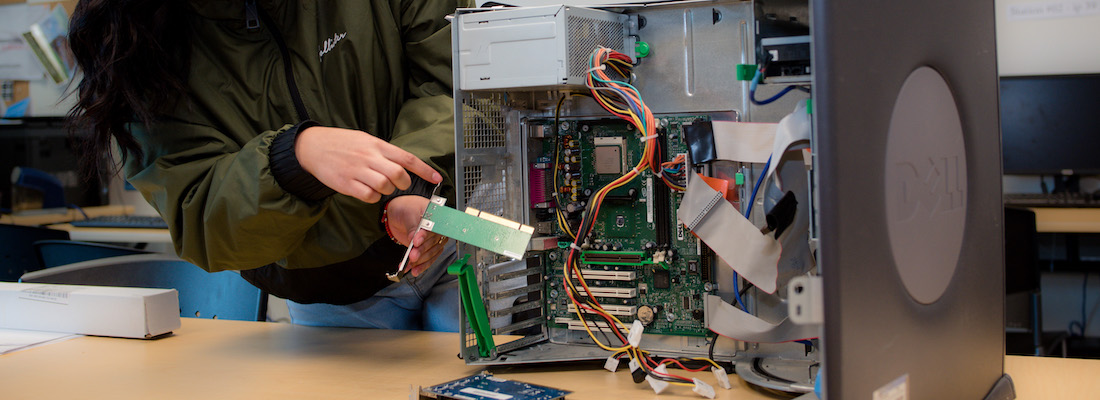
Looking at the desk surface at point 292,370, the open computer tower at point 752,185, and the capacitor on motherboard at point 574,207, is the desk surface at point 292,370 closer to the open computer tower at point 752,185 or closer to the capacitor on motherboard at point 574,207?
the open computer tower at point 752,185

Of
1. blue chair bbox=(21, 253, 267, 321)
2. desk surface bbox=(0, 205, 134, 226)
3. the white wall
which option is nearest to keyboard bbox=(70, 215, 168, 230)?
desk surface bbox=(0, 205, 134, 226)

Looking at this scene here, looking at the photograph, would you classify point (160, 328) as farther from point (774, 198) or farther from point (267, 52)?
point (774, 198)

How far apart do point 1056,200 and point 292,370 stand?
2880 millimetres

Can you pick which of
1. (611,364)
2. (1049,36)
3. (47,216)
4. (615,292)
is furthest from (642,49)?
(47,216)

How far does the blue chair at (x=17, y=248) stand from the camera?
301cm

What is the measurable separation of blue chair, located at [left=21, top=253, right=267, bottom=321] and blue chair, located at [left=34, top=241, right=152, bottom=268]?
0.47 m

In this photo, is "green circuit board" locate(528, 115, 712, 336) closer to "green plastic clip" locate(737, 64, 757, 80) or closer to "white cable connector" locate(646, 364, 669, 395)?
"white cable connector" locate(646, 364, 669, 395)

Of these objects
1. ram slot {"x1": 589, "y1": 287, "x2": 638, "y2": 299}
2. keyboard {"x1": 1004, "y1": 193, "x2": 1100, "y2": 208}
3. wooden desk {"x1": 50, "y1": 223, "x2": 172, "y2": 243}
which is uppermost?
keyboard {"x1": 1004, "y1": 193, "x2": 1100, "y2": 208}

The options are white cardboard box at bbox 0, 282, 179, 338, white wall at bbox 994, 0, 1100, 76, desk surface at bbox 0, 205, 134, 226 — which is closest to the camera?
Answer: white cardboard box at bbox 0, 282, 179, 338

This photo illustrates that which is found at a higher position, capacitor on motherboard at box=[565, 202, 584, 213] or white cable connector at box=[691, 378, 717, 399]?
capacitor on motherboard at box=[565, 202, 584, 213]

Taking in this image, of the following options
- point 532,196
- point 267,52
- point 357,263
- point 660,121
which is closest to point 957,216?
point 660,121

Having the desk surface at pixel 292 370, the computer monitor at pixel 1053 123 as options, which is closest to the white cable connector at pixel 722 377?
the desk surface at pixel 292 370

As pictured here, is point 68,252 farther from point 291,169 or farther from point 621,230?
point 621,230

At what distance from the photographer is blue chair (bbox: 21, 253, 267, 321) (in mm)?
1751
